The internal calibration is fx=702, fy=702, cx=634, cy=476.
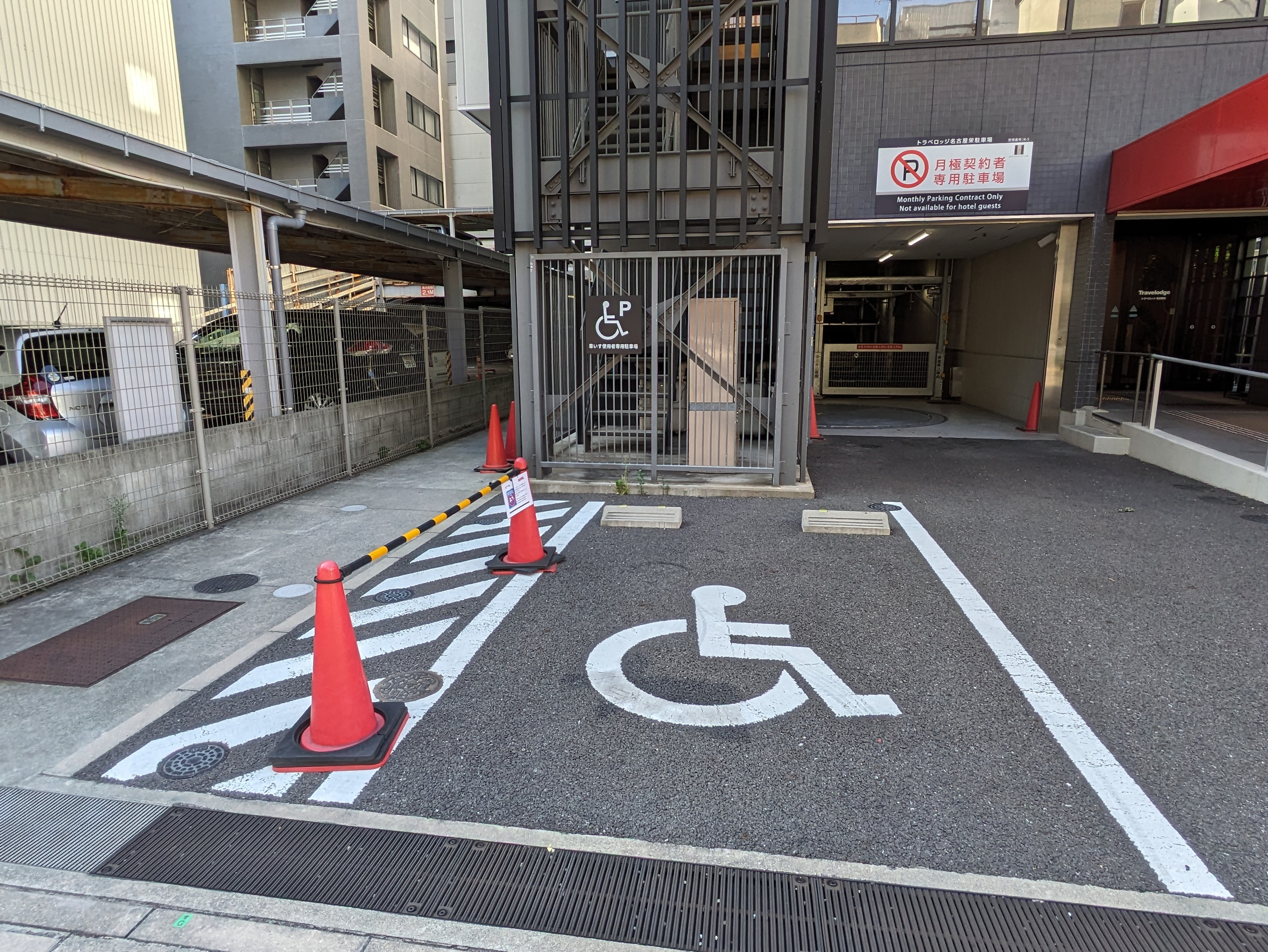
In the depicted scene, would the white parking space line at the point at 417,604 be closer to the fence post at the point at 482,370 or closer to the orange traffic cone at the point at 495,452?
the orange traffic cone at the point at 495,452

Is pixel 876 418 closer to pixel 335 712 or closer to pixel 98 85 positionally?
pixel 335 712

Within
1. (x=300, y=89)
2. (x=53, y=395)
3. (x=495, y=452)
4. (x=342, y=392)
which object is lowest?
(x=495, y=452)

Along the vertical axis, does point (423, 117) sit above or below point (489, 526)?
above

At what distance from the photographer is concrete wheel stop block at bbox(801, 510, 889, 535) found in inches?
257

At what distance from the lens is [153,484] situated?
6188 millimetres

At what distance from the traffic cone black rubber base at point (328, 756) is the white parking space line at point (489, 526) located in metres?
3.31

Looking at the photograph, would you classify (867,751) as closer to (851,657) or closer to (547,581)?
(851,657)

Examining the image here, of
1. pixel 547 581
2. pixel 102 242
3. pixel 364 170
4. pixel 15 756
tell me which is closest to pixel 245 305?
pixel 547 581

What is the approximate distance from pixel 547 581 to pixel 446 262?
13.3 m

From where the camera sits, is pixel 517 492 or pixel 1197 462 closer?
pixel 517 492

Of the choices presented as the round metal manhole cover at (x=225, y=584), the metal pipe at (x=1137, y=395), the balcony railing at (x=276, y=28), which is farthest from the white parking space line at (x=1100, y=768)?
the balcony railing at (x=276, y=28)

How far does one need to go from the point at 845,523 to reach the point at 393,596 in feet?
13.3

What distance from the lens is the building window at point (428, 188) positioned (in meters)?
31.9

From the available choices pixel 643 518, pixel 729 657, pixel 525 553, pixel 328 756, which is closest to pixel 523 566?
pixel 525 553
